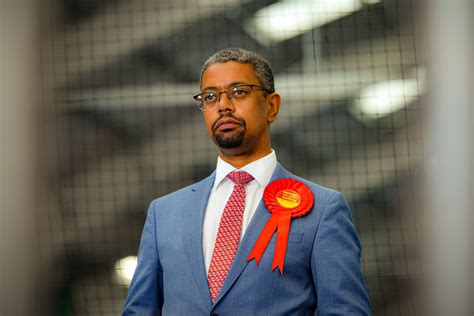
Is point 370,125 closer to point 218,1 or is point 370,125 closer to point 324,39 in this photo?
point 324,39

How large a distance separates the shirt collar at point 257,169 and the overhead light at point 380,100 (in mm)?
1181

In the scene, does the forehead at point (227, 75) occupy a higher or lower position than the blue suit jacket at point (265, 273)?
higher

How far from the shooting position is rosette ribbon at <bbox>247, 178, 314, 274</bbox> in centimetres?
168

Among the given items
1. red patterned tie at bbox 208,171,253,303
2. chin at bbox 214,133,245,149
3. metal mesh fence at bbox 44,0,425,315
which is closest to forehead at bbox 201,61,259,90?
chin at bbox 214,133,245,149

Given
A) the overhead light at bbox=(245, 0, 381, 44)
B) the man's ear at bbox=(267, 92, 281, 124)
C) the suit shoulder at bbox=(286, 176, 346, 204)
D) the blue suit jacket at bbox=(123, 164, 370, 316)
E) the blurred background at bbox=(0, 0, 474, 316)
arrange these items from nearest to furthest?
1. the blue suit jacket at bbox=(123, 164, 370, 316)
2. the suit shoulder at bbox=(286, 176, 346, 204)
3. the man's ear at bbox=(267, 92, 281, 124)
4. the blurred background at bbox=(0, 0, 474, 316)
5. the overhead light at bbox=(245, 0, 381, 44)

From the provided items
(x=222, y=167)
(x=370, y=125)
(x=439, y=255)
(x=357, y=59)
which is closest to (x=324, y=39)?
(x=357, y=59)

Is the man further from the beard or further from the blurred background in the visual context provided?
the blurred background

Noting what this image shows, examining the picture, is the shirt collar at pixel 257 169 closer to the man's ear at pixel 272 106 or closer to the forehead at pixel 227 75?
the man's ear at pixel 272 106

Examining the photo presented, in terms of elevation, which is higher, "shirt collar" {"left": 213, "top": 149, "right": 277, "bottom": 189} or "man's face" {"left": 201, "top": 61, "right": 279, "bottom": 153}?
"man's face" {"left": 201, "top": 61, "right": 279, "bottom": 153}

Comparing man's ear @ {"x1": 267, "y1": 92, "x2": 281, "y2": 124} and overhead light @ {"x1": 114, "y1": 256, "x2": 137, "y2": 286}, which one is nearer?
man's ear @ {"x1": 267, "y1": 92, "x2": 281, "y2": 124}

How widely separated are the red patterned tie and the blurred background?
46.4 inches

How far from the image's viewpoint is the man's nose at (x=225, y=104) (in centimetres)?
178

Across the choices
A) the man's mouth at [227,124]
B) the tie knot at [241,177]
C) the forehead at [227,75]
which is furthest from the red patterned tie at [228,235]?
the forehead at [227,75]

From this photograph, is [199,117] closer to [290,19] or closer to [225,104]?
[290,19]
